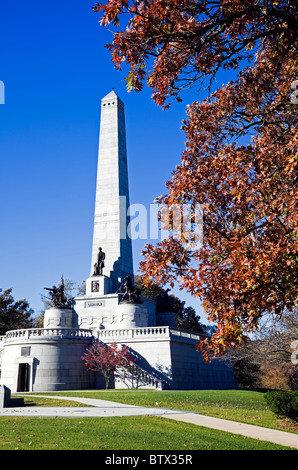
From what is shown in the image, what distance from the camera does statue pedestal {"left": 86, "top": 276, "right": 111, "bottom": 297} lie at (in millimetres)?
42875

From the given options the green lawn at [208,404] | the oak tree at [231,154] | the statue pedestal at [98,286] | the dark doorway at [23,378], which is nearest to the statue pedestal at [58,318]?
the statue pedestal at [98,286]

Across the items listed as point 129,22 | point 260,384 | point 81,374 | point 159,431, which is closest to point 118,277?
point 81,374

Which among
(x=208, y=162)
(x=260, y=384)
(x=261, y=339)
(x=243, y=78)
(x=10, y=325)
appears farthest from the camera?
(x=260, y=384)

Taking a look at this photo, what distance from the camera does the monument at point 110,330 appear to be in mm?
32969

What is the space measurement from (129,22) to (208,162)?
11.3ft

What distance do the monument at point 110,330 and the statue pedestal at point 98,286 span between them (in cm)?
9

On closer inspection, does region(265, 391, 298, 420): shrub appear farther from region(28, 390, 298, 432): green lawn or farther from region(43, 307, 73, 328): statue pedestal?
region(43, 307, 73, 328): statue pedestal

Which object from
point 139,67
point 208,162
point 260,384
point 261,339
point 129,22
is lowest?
point 260,384

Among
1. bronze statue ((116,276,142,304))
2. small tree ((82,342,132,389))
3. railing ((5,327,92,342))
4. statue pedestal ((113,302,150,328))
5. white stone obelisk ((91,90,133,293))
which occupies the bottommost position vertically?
small tree ((82,342,132,389))

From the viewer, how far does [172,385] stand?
3303cm

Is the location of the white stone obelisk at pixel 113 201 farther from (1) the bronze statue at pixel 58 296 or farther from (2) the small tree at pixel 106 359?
(2) the small tree at pixel 106 359

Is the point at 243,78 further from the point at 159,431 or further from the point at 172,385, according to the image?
the point at 172,385

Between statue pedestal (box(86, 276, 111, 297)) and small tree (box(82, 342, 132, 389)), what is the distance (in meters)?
9.30

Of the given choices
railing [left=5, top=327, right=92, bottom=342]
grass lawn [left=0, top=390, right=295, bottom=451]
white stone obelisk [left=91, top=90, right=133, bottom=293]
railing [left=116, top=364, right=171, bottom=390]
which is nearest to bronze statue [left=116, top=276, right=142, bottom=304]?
white stone obelisk [left=91, top=90, right=133, bottom=293]
